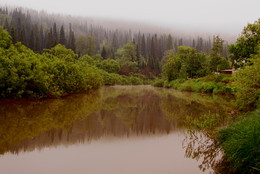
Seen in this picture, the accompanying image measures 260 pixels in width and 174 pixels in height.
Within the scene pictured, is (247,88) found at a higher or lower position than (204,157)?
higher

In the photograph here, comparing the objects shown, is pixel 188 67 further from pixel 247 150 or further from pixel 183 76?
pixel 247 150

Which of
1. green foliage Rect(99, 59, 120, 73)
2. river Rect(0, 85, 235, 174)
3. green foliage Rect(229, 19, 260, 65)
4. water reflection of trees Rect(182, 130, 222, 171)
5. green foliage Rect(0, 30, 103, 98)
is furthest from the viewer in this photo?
green foliage Rect(99, 59, 120, 73)

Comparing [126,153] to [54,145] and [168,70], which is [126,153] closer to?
[54,145]

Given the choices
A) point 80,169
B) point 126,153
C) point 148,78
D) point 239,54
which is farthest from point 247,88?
point 148,78

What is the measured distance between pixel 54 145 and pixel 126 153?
237 cm

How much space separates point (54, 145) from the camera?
759cm

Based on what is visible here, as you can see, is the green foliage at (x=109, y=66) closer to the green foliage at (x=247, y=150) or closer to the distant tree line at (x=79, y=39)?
the distant tree line at (x=79, y=39)

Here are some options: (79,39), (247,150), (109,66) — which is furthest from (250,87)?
(79,39)

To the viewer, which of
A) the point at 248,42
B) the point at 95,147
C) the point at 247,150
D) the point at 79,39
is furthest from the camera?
the point at 79,39

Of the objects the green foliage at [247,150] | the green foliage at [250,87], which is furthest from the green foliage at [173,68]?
the green foliage at [247,150]

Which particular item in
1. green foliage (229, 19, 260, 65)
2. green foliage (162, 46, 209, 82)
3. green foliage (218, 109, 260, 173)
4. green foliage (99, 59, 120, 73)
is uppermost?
green foliage (229, 19, 260, 65)

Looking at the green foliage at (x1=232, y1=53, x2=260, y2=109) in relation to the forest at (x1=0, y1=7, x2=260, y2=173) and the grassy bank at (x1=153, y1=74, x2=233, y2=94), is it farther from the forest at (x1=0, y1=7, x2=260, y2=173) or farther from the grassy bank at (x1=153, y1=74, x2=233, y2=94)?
the grassy bank at (x1=153, y1=74, x2=233, y2=94)

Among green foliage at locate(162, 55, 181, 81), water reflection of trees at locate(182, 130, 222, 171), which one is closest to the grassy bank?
green foliage at locate(162, 55, 181, 81)

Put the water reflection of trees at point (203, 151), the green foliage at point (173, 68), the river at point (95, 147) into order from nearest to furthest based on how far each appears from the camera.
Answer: the river at point (95, 147) → the water reflection of trees at point (203, 151) → the green foliage at point (173, 68)
